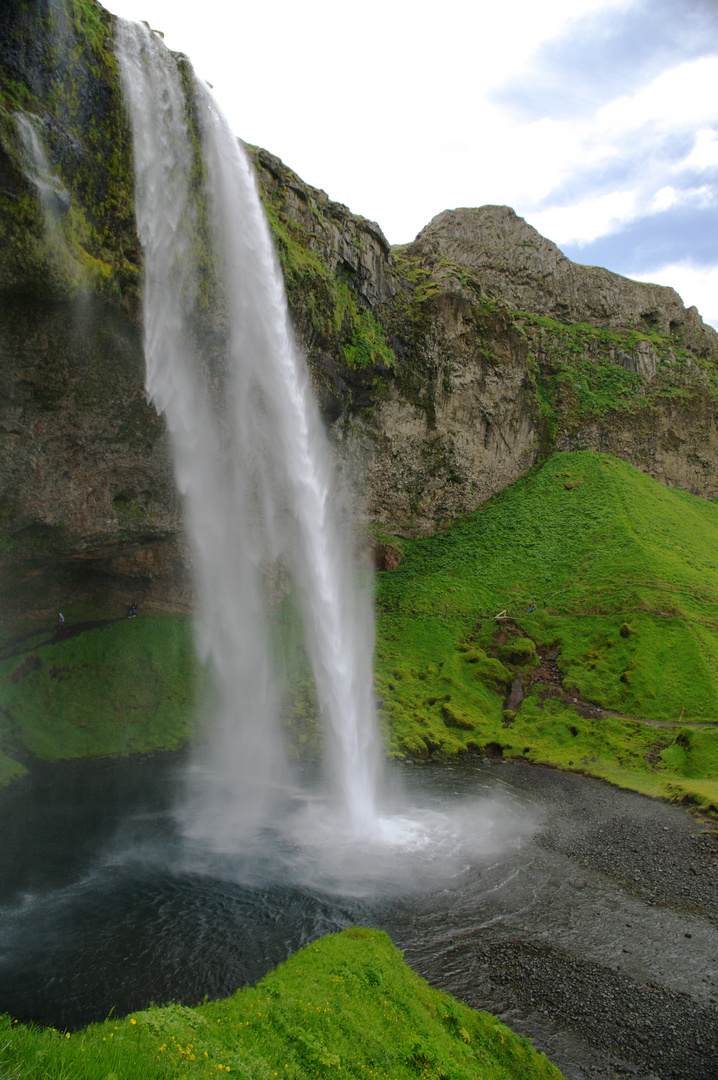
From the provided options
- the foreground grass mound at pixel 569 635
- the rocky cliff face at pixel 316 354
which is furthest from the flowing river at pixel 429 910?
the rocky cliff face at pixel 316 354

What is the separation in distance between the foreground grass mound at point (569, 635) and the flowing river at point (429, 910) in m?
5.88

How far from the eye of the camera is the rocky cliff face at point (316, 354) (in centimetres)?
2209

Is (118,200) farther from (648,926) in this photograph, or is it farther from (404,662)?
(648,926)

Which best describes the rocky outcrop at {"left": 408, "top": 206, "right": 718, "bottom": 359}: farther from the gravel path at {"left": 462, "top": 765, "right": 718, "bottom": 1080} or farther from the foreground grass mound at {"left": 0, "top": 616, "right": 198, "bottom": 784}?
the gravel path at {"left": 462, "top": 765, "right": 718, "bottom": 1080}

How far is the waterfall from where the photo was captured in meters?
25.2

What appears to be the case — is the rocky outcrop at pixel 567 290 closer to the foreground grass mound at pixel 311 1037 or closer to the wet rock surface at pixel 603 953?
the wet rock surface at pixel 603 953

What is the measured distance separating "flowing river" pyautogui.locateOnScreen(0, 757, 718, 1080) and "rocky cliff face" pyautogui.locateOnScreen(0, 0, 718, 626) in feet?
48.2

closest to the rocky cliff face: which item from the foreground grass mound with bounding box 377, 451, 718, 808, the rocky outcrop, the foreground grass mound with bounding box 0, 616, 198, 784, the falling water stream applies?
the rocky outcrop

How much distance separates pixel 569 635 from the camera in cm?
3606

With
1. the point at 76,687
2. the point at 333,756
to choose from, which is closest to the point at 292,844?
the point at 333,756

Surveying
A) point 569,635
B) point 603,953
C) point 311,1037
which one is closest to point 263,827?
point 603,953

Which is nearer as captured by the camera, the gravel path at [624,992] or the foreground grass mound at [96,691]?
the gravel path at [624,992]

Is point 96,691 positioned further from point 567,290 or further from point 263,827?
point 567,290

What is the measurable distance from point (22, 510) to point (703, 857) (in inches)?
1173
